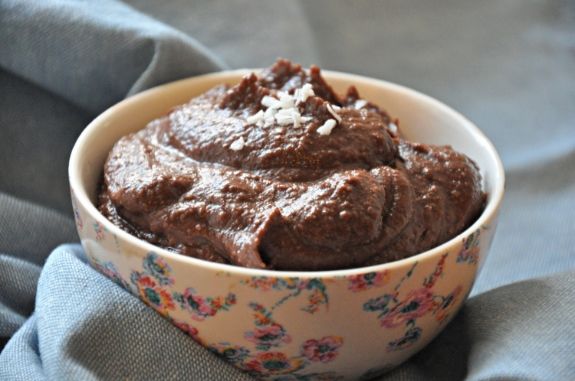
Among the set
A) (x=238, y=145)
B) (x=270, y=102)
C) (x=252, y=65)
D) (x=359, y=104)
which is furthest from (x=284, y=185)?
(x=252, y=65)

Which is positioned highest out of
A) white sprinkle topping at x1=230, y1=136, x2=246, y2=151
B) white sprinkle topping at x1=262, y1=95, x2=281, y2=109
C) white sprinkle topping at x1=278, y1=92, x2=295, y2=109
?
white sprinkle topping at x1=278, y1=92, x2=295, y2=109

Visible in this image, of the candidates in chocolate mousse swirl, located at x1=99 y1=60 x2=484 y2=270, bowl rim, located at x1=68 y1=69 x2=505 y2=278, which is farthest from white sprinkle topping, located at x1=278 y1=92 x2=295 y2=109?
bowl rim, located at x1=68 y1=69 x2=505 y2=278

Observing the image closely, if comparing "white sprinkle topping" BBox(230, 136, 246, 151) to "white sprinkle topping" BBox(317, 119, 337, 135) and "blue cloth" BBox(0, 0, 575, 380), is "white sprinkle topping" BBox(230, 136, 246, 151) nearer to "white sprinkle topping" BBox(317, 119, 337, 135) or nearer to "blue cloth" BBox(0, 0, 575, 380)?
"white sprinkle topping" BBox(317, 119, 337, 135)

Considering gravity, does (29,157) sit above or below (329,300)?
below

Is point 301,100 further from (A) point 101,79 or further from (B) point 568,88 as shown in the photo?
(B) point 568,88

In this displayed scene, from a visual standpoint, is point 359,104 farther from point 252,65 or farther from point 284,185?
point 252,65

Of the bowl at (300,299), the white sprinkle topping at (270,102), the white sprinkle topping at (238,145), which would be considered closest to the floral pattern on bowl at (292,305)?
the bowl at (300,299)

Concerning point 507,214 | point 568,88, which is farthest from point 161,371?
point 568,88
